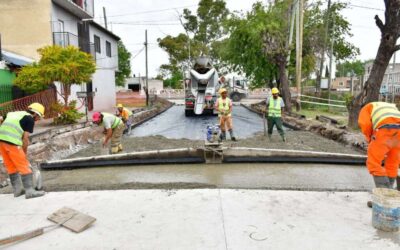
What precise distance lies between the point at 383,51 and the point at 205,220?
9.37m

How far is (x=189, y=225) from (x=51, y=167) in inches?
167

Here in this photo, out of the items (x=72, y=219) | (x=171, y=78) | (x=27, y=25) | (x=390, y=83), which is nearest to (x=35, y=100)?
(x=27, y=25)

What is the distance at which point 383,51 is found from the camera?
35.4 ft

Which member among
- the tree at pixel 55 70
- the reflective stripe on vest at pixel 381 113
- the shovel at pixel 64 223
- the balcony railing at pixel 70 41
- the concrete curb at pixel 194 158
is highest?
the balcony railing at pixel 70 41

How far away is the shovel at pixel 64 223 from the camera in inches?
142

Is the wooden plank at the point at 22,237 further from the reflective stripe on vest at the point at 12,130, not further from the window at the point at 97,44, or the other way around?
the window at the point at 97,44

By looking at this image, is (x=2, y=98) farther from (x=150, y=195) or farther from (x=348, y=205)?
(x=348, y=205)

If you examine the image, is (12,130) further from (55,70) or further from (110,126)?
(55,70)

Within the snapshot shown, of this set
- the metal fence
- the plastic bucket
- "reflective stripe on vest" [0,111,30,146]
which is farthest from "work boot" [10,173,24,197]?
the metal fence

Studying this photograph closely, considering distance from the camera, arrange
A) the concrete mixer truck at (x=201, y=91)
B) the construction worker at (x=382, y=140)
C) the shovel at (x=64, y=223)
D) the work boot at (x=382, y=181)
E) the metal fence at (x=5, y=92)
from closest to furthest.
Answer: the shovel at (x=64, y=223), the construction worker at (x=382, y=140), the work boot at (x=382, y=181), the metal fence at (x=5, y=92), the concrete mixer truck at (x=201, y=91)

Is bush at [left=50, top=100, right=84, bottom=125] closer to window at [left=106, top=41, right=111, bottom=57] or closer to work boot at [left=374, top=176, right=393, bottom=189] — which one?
work boot at [left=374, top=176, right=393, bottom=189]

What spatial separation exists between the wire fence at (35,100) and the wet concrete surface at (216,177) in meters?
5.96

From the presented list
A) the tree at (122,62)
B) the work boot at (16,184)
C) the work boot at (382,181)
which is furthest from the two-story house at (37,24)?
the tree at (122,62)

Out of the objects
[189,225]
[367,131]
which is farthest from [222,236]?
[367,131]
